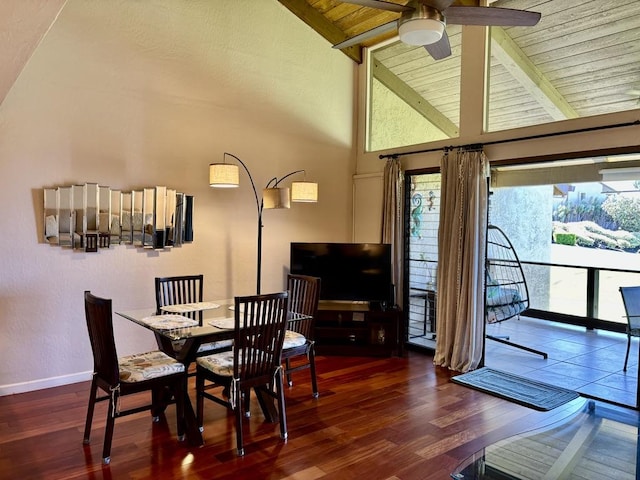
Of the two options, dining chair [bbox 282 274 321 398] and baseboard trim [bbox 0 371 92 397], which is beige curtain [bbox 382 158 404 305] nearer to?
dining chair [bbox 282 274 321 398]

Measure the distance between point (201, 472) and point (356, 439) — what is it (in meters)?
1.01

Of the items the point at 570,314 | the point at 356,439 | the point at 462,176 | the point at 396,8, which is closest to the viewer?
the point at 396,8

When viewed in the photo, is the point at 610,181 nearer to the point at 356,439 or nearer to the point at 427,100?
the point at 427,100

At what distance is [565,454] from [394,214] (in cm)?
311

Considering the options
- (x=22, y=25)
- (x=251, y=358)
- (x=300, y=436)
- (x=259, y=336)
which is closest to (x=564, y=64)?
(x=259, y=336)

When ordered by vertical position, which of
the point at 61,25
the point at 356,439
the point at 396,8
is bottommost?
the point at 356,439

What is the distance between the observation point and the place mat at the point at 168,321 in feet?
9.88

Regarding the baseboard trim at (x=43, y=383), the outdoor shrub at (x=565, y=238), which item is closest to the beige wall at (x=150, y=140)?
the baseboard trim at (x=43, y=383)

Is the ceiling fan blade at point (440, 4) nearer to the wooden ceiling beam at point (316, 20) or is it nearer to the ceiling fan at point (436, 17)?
the ceiling fan at point (436, 17)

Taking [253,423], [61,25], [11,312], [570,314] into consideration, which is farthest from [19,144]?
[570,314]

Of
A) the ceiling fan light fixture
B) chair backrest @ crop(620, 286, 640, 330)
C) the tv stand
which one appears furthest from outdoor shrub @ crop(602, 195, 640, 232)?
the ceiling fan light fixture

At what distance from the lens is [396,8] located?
2.42 meters

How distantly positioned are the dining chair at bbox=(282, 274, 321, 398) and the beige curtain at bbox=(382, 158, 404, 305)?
60.9 inches

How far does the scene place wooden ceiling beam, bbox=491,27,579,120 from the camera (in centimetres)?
391
